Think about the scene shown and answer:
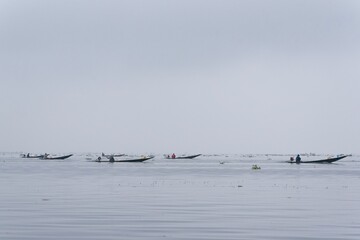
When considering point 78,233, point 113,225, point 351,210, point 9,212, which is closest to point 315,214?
point 351,210

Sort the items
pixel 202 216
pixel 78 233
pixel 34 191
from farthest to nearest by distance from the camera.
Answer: pixel 34 191 < pixel 202 216 < pixel 78 233

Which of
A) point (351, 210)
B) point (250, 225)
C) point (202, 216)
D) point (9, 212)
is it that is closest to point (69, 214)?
Answer: point (9, 212)

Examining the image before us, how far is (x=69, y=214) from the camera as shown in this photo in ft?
75.3

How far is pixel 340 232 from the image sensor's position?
18828mm

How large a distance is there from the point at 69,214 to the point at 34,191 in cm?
1279

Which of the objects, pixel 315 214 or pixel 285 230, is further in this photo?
pixel 315 214

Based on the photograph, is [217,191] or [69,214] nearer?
[69,214]

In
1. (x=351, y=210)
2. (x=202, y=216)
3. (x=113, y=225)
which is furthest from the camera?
(x=351, y=210)

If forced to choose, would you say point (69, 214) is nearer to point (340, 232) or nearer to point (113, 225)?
point (113, 225)

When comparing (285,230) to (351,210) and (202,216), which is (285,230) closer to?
(202,216)

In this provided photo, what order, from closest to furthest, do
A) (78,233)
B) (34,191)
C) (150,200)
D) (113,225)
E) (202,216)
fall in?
(78,233)
(113,225)
(202,216)
(150,200)
(34,191)

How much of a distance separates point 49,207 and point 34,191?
9.96 meters

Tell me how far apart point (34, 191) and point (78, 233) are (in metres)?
17.7

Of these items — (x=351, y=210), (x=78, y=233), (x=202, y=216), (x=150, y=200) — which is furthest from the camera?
(x=150, y=200)
